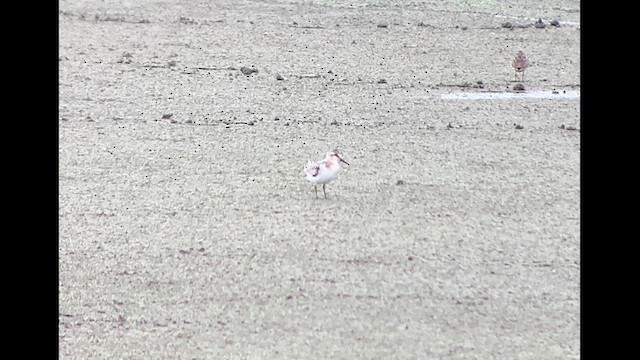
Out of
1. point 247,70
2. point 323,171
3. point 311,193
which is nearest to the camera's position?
point 323,171

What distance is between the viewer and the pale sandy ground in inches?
192

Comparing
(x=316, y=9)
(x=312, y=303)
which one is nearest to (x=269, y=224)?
(x=312, y=303)

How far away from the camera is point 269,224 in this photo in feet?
20.4

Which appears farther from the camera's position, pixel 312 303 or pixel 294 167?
pixel 294 167

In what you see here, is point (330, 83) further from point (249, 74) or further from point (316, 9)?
point (316, 9)

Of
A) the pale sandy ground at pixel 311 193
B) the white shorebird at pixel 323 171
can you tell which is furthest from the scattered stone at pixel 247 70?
the white shorebird at pixel 323 171

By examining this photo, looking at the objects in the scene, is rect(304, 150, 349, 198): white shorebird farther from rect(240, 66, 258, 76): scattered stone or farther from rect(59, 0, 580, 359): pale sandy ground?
rect(240, 66, 258, 76): scattered stone

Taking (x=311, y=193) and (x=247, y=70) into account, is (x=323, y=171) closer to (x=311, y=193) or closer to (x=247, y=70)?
(x=311, y=193)

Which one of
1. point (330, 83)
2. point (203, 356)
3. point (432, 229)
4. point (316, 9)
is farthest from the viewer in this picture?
point (316, 9)

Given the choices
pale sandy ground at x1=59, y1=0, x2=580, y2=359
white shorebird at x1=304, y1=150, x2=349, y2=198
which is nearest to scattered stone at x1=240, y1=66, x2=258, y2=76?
pale sandy ground at x1=59, y1=0, x2=580, y2=359

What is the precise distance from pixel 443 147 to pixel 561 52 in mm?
3371

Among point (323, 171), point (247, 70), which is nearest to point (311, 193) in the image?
point (323, 171)

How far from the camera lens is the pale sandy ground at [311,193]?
488cm

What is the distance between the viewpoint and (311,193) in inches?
267
